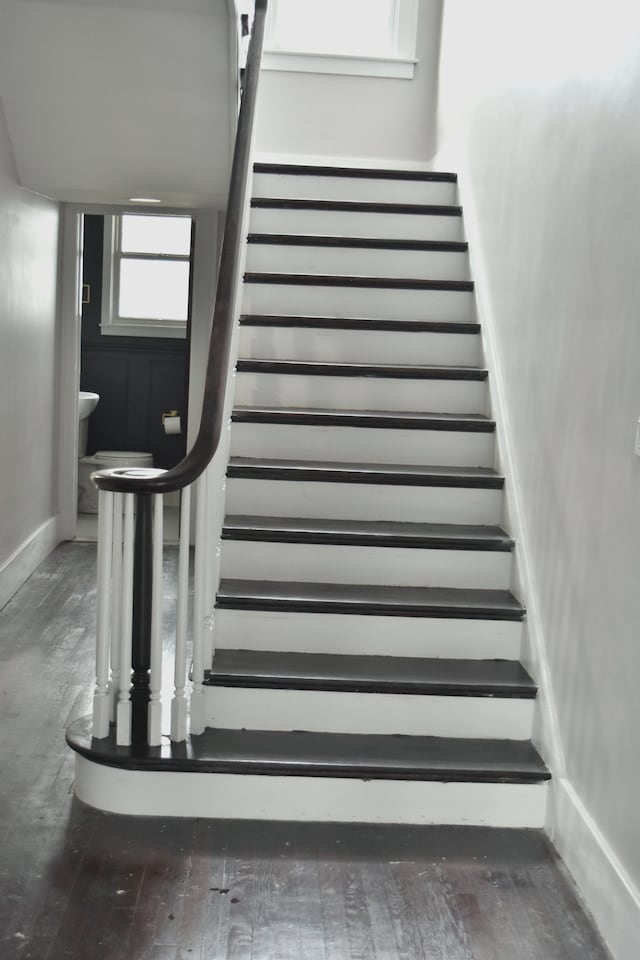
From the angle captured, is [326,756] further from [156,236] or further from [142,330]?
[156,236]

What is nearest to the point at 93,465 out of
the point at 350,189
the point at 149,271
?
the point at 149,271

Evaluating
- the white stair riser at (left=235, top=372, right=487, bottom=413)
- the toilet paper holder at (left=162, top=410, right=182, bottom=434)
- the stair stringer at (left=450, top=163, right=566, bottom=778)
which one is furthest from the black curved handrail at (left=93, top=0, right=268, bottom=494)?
the toilet paper holder at (left=162, top=410, right=182, bottom=434)

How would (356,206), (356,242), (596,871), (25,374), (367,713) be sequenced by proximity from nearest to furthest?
(596,871)
(367,713)
(356,242)
(356,206)
(25,374)

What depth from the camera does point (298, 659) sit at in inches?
118

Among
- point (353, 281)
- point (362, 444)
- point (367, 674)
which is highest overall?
point (353, 281)

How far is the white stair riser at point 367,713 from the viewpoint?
2840 millimetres

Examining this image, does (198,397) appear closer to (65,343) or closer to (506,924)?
(65,343)

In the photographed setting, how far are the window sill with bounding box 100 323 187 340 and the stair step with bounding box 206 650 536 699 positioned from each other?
435 cm

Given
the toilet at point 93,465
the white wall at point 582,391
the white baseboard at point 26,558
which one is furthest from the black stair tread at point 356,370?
the toilet at point 93,465

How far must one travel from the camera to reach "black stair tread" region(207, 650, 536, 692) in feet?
9.27

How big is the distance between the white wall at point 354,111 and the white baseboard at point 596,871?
4085 millimetres

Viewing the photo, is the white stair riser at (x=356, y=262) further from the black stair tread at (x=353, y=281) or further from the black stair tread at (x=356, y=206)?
the black stair tread at (x=356, y=206)

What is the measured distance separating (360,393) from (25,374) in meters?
1.82

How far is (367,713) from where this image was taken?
2.87 metres
